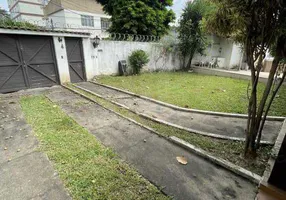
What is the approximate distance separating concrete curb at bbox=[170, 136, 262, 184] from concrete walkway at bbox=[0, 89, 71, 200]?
2.06 metres

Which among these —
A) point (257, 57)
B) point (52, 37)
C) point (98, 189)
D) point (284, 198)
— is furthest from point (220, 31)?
point (52, 37)

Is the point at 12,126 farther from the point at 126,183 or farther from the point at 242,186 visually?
the point at 242,186

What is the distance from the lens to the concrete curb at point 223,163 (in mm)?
2281

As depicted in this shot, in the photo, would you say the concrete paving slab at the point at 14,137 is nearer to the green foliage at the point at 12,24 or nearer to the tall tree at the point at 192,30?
the green foliage at the point at 12,24

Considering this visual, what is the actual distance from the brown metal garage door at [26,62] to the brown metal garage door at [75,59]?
29.3 inches

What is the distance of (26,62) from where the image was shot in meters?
6.90

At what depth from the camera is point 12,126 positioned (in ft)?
12.6

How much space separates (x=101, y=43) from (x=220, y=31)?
24.9ft

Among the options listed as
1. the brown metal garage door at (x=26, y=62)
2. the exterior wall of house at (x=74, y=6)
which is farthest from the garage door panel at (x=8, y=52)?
the exterior wall of house at (x=74, y=6)

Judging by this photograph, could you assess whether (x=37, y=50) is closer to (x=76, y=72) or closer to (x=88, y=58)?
(x=76, y=72)

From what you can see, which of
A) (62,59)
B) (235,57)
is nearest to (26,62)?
(62,59)

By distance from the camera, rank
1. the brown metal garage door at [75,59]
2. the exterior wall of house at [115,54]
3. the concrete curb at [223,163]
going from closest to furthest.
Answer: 1. the concrete curb at [223,163]
2. the brown metal garage door at [75,59]
3. the exterior wall of house at [115,54]

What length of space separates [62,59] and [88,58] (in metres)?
1.35

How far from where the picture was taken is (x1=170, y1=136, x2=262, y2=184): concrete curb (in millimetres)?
2281
